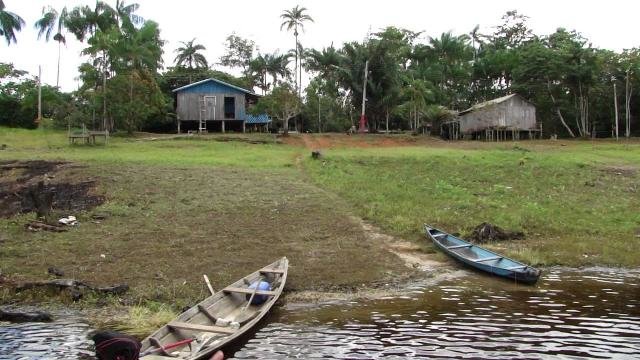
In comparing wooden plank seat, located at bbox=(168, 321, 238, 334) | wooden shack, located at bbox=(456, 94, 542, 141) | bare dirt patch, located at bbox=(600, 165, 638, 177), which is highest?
wooden shack, located at bbox=(456, 94, 542, 141)

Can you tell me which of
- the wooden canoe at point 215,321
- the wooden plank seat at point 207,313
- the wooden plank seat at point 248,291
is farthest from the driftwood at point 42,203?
the wooden plank seat at point 207,313

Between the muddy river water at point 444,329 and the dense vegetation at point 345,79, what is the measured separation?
3381 cm

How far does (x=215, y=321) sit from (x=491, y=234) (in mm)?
10062

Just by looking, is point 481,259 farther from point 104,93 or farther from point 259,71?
point 259,71

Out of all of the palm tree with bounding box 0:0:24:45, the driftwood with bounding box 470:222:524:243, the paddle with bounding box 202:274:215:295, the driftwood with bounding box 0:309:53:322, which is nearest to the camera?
the driftwood with bounding box 0:309:53:322

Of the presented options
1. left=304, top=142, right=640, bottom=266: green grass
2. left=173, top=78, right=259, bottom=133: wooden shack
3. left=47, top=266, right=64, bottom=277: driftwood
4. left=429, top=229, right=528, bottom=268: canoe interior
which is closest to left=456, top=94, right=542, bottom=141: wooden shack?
left=304, top=142, right=640, bottom=266: green grass

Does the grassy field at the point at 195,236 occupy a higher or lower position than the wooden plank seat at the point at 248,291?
higher

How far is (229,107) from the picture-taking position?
5028 centimetres

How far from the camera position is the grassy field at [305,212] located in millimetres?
A: 14219

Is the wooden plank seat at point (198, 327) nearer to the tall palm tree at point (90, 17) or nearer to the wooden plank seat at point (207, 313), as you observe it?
the wooden plank seat at point (207, 313)

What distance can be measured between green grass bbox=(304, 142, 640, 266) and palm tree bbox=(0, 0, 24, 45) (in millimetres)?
32914

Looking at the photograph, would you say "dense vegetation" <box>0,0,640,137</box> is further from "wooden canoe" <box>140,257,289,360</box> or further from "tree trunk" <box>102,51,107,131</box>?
"wooden canoe" <box>140,257,289,360</box>

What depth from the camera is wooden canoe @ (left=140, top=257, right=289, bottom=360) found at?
29.0 feet

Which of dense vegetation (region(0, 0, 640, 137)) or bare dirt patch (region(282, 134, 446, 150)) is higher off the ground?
dense vegetation (region(0, 0, 640, 137))
